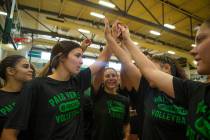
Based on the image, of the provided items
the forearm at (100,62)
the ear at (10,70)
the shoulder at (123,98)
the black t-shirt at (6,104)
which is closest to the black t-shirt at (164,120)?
the forearm at (100,62)

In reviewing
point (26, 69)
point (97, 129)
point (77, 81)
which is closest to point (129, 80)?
point (77, 81)

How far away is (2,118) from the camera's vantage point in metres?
2.07

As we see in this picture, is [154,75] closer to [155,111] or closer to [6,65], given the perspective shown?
[155,111]

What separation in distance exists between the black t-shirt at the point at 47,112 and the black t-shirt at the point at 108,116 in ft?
1.93

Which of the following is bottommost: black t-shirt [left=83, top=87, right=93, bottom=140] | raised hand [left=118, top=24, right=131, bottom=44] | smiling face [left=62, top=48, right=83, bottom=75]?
black t-shirt [left=83, top=87, right=93, bottom=140]

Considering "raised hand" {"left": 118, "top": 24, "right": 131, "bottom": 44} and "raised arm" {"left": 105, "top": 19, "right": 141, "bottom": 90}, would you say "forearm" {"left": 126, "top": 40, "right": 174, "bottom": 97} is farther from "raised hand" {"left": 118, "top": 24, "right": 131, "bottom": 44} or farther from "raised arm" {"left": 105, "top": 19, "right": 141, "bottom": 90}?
"raised arm" {"left": 105, "top": 19, "right": 141, "bottom": 90}

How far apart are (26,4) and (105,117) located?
6.98 meters

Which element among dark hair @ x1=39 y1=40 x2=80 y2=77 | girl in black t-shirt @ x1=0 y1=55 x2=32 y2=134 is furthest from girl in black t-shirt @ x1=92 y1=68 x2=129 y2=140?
girl in black t-shirt @ x1=0 y1=55 x2=32 y2=134

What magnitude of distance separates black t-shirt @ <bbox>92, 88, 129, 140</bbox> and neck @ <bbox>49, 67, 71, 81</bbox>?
70 cm

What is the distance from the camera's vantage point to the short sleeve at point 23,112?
1601mm

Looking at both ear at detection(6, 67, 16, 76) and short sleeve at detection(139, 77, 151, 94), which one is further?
ear at detection(6, 67, 16, 76)

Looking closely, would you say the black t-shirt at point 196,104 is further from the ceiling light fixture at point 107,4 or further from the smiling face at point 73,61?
the ceiling light fixture at point 107,4

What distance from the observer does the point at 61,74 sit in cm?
198

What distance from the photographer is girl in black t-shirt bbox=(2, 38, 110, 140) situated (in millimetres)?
1634
